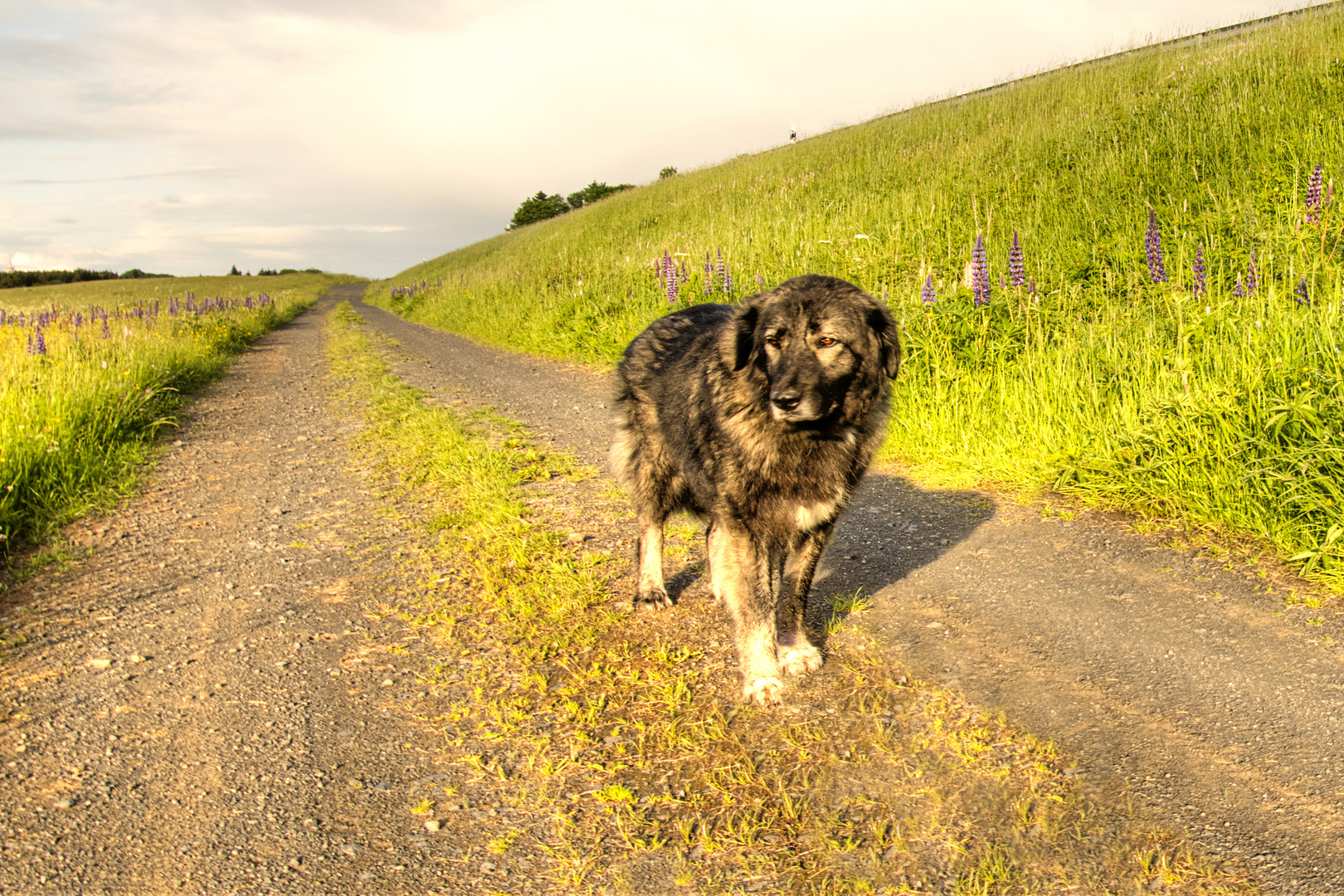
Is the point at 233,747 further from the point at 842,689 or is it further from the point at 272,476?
the point at 272,476

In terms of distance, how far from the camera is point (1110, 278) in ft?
21.4

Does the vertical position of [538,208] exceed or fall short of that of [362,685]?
it exceeds it

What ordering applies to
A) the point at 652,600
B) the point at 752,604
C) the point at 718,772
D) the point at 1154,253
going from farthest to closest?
1. the point at 1154,253
2. the point at 652,600
3. the point at 752,604
4. the point at 718,772

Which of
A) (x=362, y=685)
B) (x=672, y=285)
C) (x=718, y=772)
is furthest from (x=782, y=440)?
(x=672, y=285)

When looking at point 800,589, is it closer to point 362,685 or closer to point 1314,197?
point 362,685

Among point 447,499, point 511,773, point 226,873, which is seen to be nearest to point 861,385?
point 511,773

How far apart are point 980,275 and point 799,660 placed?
4.35m

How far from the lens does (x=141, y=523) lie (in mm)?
4918

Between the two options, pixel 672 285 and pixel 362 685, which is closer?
pixel 362 685

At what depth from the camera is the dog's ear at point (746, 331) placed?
306 cm

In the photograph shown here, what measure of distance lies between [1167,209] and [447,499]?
7.19 meters

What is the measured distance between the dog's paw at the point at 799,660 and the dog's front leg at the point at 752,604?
0.08m

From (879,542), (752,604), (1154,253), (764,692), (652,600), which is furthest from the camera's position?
(1154,253)

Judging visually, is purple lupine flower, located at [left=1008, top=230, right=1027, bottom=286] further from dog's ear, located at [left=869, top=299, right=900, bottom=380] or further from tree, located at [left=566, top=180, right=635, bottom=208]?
tree, located at [left=566, top=180, right=635, bottom=208]
